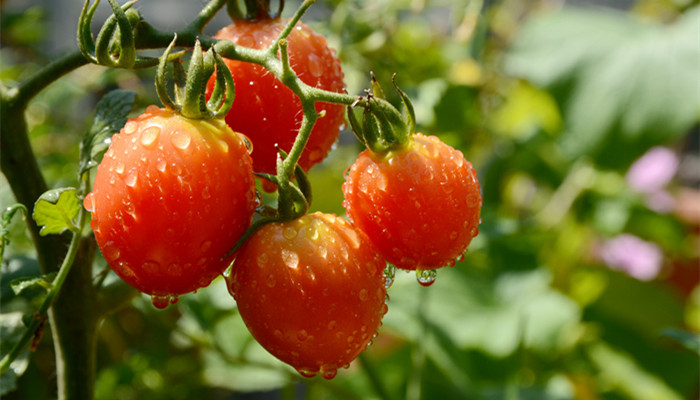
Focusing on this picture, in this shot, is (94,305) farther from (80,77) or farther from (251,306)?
(80,77)

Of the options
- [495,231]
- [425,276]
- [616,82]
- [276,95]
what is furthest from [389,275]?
[616,82]

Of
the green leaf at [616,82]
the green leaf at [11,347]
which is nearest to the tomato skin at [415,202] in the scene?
the green leaf at [11,347]

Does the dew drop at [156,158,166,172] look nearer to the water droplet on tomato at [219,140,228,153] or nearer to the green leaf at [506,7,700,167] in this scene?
the water droplet on tomato at [219,140,228,153]

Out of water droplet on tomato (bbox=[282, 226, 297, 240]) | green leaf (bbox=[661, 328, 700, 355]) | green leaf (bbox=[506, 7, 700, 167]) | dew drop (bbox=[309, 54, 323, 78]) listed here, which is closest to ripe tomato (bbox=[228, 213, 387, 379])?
water droplet on tomato (bbox=[282, 226, 297, 240])

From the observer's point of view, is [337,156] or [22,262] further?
[337,156]

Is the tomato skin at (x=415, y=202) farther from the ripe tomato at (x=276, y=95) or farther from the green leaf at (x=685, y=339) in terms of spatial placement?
the green leaf at (x=685, y=339)

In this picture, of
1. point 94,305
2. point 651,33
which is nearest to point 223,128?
point 94,305
